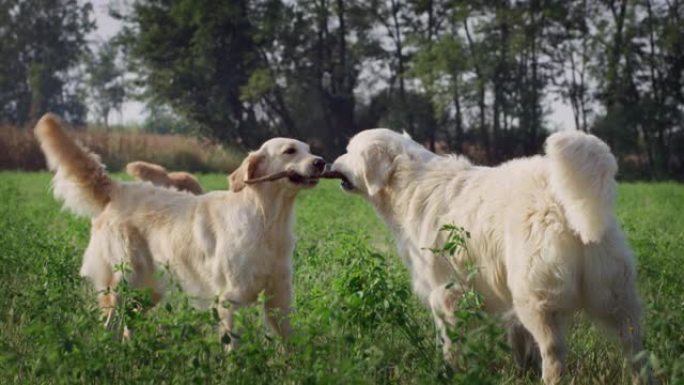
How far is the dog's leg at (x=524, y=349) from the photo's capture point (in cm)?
570

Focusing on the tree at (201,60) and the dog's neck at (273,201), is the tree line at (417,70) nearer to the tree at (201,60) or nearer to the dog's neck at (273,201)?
the tree at (201,60)

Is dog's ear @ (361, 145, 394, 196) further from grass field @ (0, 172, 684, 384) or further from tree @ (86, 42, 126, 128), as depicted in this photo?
tree @ (86, 42, 126, 128)

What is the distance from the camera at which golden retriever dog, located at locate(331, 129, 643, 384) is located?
4578mm

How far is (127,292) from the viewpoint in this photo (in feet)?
15.3

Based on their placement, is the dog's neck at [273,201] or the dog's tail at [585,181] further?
the dog's neck at [273,201]

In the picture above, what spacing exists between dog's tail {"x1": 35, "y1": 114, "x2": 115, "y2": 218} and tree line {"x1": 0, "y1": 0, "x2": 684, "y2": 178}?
33.6 metres

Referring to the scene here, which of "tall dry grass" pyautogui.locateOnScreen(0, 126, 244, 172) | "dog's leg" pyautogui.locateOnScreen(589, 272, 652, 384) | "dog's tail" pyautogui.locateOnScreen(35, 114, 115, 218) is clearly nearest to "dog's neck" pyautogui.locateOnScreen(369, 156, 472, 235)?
"dog's leg" pyautogui.locateOnScreen(589, 272, 652, 384)

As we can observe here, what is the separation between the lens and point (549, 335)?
477 centimetres

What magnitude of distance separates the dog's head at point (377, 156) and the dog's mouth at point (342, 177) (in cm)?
8

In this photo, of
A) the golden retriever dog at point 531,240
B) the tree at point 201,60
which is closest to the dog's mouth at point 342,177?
the golden retriever dog at point 531,240

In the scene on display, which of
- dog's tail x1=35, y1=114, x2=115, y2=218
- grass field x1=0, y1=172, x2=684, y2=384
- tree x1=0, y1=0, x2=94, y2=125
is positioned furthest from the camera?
tree x1=0, y1=0, x2=94, y2=125

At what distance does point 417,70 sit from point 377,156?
35.6m

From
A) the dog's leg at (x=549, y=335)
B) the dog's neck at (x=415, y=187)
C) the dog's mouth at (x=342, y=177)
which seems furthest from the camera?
the dog's mouth at (x=342, y=177)

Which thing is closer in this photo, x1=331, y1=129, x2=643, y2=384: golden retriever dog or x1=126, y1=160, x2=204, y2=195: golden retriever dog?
x1=331, y1=129, x2=643, y2=384: golden retriever dog
